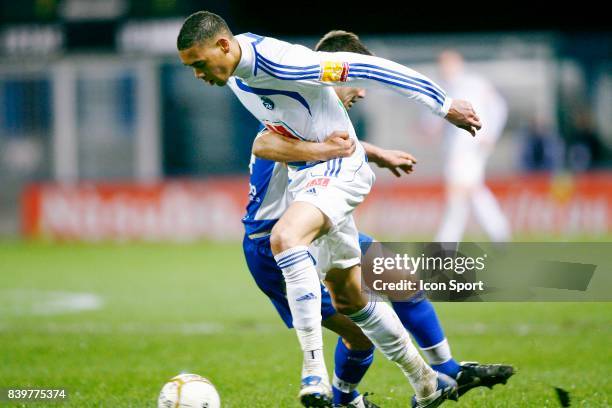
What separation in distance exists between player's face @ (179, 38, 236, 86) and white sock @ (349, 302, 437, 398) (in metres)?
1.26

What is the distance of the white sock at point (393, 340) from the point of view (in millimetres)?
4848

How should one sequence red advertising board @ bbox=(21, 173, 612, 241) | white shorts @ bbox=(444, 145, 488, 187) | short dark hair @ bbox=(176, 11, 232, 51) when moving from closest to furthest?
short dark hair @ bbox=(176, 11, 232, 51), white shorts @ bbox=(444, 145, 488, 187), red advertising board @ bbox=(21, 173, 612, 241)

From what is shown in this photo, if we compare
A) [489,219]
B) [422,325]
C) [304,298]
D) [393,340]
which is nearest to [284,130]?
[304,298]

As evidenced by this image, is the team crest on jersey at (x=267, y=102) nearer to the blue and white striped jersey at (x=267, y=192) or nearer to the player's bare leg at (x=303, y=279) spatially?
the blue and white striped jersey at (x=267, y=192)

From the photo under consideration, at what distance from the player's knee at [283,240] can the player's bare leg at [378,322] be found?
43 cm

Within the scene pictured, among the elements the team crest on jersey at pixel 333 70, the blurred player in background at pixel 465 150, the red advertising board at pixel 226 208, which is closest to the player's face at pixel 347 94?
the team crest on jersey at pixel 333 70

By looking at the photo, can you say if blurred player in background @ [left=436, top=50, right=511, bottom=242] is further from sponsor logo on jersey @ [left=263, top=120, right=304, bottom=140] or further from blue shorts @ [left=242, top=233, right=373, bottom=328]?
sponsor logo on jersey @ [left=263, top=120, right=304, bottom=140]

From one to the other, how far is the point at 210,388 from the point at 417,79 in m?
1.71

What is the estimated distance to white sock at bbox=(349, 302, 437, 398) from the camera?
485cm

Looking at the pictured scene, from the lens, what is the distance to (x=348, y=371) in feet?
17.2

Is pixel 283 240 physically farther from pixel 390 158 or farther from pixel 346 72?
pixel 390 158

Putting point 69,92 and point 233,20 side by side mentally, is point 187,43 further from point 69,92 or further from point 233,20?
point 69,92

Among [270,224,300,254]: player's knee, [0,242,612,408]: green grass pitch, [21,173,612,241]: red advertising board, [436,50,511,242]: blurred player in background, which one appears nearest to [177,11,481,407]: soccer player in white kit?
[270,224,300,254]: player's knee

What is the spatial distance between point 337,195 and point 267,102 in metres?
0.56
